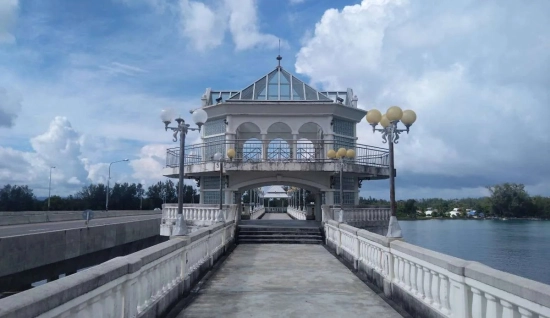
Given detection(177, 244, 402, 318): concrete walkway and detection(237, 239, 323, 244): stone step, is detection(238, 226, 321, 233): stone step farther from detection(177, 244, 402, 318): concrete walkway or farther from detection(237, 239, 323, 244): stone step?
detection(177, 244, 402, 318): concrete walkway

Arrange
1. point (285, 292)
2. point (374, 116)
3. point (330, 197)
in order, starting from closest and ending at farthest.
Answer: point (285, 292)
point (374, 116)
point (330, 197)

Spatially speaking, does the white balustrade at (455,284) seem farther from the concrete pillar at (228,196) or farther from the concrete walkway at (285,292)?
the concrete pillar at (228,196)

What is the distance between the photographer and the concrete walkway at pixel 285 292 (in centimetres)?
701

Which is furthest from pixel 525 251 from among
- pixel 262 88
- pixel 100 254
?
pixel 100 254

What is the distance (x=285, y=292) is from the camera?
840cm

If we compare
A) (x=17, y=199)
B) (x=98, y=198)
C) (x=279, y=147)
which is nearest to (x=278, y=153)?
(x=279, y=147)

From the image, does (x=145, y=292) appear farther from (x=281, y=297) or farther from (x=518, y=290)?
(x=518, y=290)

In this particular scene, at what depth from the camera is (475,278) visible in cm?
443

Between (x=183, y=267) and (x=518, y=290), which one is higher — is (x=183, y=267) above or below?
below

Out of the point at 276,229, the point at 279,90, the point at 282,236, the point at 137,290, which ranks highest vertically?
the point at 279,90

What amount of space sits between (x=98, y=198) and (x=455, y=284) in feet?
269

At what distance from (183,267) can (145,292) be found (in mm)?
2393

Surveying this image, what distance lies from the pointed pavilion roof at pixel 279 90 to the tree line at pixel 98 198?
38519 millimetres

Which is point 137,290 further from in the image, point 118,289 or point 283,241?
point 283,241
